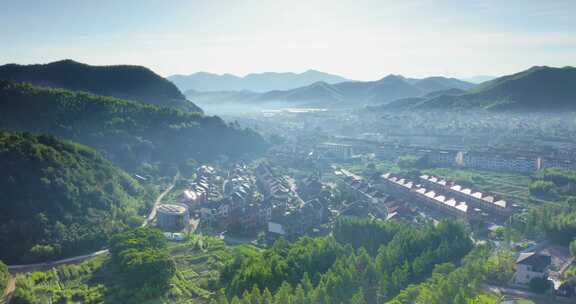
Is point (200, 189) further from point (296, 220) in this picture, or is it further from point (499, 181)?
point (499, 181)

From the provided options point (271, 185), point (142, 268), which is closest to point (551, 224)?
point (271, 185)

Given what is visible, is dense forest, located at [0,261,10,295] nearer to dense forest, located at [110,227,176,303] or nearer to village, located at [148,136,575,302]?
dense forest, located at [110,227,176,303]

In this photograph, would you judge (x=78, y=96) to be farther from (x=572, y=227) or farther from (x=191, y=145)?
(x=572, y=227)

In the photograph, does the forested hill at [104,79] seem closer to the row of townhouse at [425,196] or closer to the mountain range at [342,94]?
the row of townhouse at [425,196]

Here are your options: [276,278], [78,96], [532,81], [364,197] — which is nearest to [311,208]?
[364,197]

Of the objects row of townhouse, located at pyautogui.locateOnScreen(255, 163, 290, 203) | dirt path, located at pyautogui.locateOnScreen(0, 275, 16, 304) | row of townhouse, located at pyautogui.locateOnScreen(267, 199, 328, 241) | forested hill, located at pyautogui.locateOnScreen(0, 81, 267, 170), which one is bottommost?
dirt path, located at pyautogui.locateOnScreen(0, 275, 16, 304)

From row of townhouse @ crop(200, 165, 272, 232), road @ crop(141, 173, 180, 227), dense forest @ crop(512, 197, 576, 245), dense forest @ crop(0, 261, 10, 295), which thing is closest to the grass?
dense forest @ crop(512, 197, 576, 245)

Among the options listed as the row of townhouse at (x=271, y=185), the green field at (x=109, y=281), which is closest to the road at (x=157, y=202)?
the green field at (x=109, y=281)
